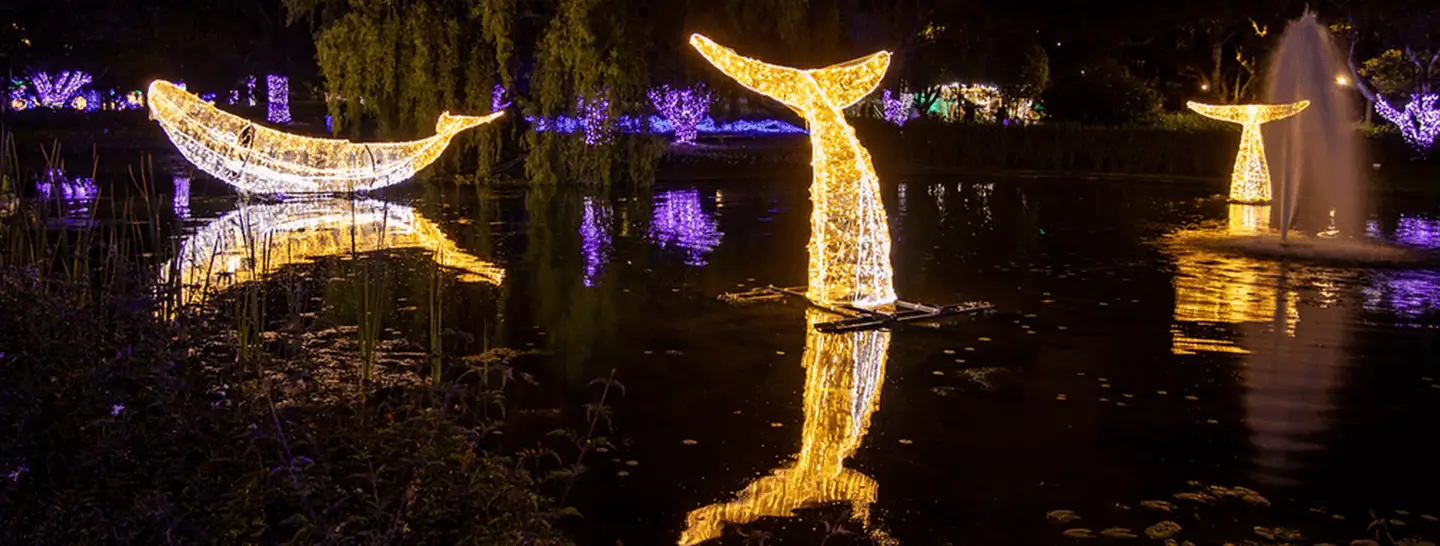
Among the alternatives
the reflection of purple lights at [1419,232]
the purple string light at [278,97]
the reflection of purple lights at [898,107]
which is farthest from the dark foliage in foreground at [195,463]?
the purple string light at [278,97]

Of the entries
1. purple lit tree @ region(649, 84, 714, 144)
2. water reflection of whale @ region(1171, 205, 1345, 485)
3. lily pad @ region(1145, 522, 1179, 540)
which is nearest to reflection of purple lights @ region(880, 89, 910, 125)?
purple lit tree @ region(649, 84, 714, 144)

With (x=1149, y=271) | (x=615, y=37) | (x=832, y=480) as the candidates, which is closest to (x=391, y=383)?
(x=832, y=480)

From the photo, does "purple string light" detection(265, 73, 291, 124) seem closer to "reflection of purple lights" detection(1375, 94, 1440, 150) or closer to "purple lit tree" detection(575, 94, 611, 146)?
"purple lit tree" detection(575, 94, 611, 146)

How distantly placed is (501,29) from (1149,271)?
520 inches

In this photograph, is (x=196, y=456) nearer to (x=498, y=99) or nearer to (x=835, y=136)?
(x=835, y=136)

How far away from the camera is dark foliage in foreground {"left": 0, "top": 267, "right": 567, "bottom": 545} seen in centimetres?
369

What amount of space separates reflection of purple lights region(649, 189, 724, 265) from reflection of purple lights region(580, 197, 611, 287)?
25.7 inches

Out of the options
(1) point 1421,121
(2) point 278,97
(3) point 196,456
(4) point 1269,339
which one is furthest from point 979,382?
(2) point 278,97

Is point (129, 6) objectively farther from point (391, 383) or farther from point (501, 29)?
point (391, 383)

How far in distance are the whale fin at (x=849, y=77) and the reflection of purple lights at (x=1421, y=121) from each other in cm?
2816

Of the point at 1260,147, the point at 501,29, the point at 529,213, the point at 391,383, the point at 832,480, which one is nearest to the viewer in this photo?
the point at 832,480

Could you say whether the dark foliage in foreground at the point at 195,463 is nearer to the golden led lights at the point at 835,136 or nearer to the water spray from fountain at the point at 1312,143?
the golden led lights at the point at 835,136

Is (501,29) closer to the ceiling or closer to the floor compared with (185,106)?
closer to the ceiling

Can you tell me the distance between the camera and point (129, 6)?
4297cm
